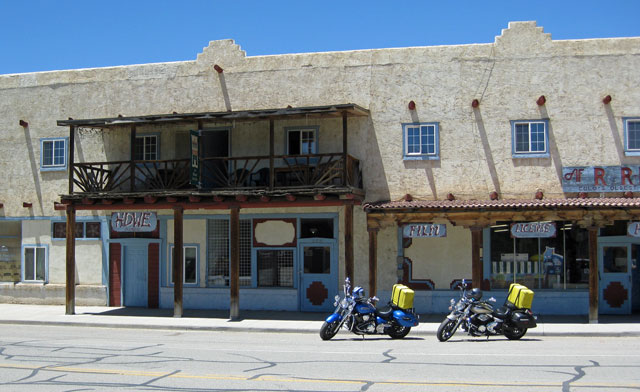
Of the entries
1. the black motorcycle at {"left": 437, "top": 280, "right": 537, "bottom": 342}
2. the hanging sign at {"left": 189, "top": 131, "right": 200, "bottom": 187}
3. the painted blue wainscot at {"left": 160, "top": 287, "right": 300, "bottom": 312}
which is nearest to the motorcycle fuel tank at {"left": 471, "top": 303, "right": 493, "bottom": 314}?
the black motorcycle at {"left": 437, "top": 280, "right": 537, "bottom": 342}

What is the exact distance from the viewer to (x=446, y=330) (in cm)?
1592

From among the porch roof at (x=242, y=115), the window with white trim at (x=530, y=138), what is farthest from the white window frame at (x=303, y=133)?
the window with white trim at (x=530, y=138)

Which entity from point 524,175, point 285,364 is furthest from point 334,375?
point 524,175

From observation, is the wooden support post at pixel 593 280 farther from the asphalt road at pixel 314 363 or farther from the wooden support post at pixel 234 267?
the wooden support post at pixel 234 267

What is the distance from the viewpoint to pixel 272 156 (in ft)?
67.5

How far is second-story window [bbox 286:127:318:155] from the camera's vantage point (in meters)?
22.5

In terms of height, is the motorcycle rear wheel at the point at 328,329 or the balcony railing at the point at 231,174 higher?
the balcony railing at the point at 231,174

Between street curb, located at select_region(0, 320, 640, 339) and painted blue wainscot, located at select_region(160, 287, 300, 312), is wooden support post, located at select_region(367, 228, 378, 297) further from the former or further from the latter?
painted blue wainscot, located at select_region(160, 287, 300, 312)

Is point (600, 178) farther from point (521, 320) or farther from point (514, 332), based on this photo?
point (514, 332)

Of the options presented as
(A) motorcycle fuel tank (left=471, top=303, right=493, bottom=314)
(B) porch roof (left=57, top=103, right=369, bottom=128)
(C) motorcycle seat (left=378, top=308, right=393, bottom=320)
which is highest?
(B) porch roof (left=57, top=103, right=369, bottom=128)

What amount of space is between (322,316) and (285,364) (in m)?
8.71

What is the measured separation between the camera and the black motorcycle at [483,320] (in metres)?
16.0

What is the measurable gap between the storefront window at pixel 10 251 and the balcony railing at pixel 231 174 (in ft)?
10.0

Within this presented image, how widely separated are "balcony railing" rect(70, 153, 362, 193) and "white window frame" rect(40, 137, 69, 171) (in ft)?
4.13
